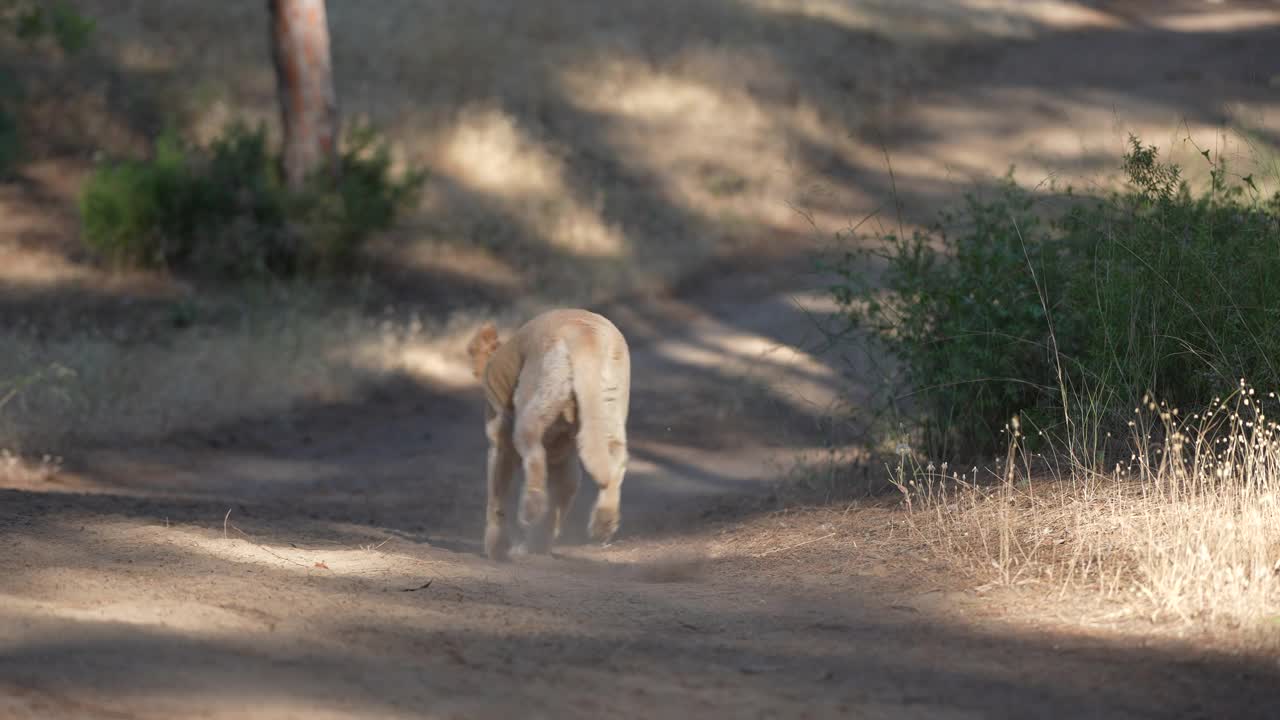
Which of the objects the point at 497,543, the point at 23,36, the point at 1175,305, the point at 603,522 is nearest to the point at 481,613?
the point at 603,522

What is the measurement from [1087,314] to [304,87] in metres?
11.8

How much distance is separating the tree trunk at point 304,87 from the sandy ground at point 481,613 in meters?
5.91

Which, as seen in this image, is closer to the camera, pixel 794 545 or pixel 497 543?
pixel 794 545

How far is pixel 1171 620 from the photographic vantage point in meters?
4.96

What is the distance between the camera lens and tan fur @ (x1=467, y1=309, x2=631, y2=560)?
22.4 ft

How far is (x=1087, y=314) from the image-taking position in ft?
25.1

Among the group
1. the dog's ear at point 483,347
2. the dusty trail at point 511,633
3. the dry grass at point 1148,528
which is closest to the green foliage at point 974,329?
the dry grass at point 1148,528

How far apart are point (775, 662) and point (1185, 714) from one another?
1.37 meters

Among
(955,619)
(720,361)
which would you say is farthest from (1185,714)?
(720,361)

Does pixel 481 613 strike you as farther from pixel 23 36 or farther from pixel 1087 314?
pixel 23 36

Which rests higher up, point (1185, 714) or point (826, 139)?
point (826, 139)

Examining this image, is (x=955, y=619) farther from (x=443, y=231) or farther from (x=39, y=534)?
(x=443, y=231)

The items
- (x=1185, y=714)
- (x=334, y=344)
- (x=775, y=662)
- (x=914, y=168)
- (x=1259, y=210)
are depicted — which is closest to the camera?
(x=1185, y=714)

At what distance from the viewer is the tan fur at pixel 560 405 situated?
6832 mm
